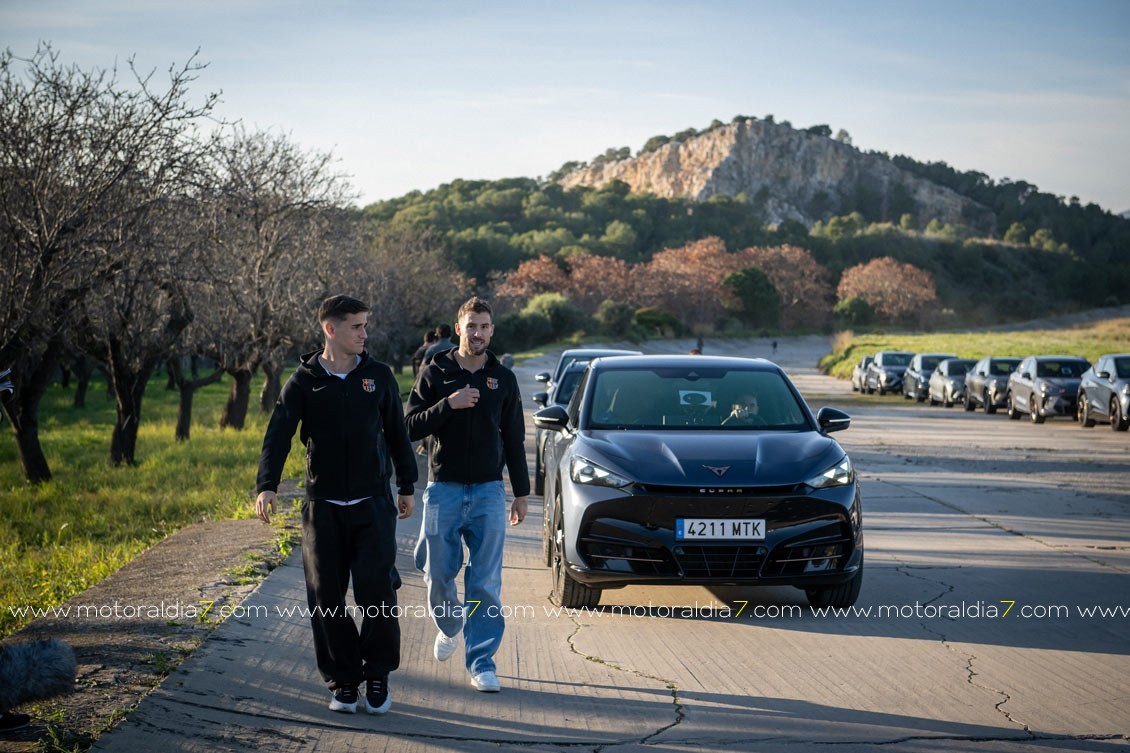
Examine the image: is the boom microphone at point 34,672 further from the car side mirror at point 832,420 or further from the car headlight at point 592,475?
the car side mirror at point 832,420

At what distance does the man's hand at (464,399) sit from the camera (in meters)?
6.14

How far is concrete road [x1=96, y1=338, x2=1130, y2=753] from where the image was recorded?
5148mm

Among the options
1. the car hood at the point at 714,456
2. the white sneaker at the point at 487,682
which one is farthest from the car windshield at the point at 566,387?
the white sneaker at the point at 487,682

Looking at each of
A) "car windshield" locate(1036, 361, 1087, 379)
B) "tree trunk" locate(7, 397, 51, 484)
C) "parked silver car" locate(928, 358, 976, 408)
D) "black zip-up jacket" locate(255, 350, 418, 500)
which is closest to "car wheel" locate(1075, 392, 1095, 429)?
"car windshield" locate(1036, 361, 1087, 379)

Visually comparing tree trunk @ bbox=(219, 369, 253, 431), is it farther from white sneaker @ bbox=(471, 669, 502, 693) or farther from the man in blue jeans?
white sneaker @ bbox=(471, 669, 502, 693)

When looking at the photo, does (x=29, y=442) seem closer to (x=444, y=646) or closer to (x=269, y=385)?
(x=269, y=385)

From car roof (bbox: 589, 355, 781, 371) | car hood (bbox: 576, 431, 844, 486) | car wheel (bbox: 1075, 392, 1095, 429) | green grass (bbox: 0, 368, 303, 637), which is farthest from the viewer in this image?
car wheel (bbox: 1075, 392, 1095, 429)

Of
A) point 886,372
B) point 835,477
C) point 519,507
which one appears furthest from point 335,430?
point 886,372

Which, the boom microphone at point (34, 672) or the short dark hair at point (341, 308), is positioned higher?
the short dark hair at point (341, 308)

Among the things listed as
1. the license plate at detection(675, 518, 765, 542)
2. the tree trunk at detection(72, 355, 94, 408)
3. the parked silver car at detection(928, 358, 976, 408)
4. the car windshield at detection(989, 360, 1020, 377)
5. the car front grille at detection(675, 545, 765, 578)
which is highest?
the license plate at detection(675, 518, 765, 542)

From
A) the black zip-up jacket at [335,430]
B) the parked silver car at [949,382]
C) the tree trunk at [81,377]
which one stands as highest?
the black zip-up jacket at [335,430]

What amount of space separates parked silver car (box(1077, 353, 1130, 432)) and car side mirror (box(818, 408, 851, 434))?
62.7 feet

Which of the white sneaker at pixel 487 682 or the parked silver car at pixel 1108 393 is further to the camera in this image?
the parked silver car at pixel 1108 393

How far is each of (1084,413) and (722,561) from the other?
2237cm
